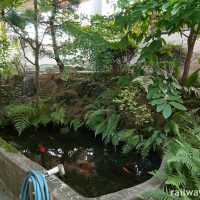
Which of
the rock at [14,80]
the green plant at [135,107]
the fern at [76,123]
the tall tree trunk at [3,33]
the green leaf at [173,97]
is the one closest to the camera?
the green leaf at [173,97]

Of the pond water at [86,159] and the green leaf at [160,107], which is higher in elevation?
the green leaf at [160,107]

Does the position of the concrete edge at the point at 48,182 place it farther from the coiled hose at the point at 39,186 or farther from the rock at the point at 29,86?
the rock at the point at 29,86

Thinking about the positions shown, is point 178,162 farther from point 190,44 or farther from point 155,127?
point 190,44

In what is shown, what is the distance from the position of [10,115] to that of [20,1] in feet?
7.29

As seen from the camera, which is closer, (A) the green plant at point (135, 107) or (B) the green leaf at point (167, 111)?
(B) the green leaf at point (167, 111)

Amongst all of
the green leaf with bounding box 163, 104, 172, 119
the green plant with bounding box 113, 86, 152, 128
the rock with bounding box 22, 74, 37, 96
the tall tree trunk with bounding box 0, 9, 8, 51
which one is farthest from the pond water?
the tall tree trunk with bounding box 0, 9, 8, 51

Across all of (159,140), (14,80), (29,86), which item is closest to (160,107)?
(159,140)

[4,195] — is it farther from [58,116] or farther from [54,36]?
[54,36]

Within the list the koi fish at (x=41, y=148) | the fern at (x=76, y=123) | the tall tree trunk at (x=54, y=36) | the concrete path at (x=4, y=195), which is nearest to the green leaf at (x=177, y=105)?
the fern at (x=76, y=123)

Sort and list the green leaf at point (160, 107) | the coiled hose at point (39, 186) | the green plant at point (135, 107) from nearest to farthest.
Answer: the coiled hose at point (39, 186)
the green leaf at point (160, 107)
the green plant at point (135, 107)

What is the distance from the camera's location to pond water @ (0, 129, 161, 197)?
3703 millimetres

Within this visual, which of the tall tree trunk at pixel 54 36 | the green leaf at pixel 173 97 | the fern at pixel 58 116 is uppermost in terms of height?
the tall tree trunk at pixel 54 36

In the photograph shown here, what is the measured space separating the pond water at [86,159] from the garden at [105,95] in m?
0.01

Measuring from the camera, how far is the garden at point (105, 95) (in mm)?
3617
